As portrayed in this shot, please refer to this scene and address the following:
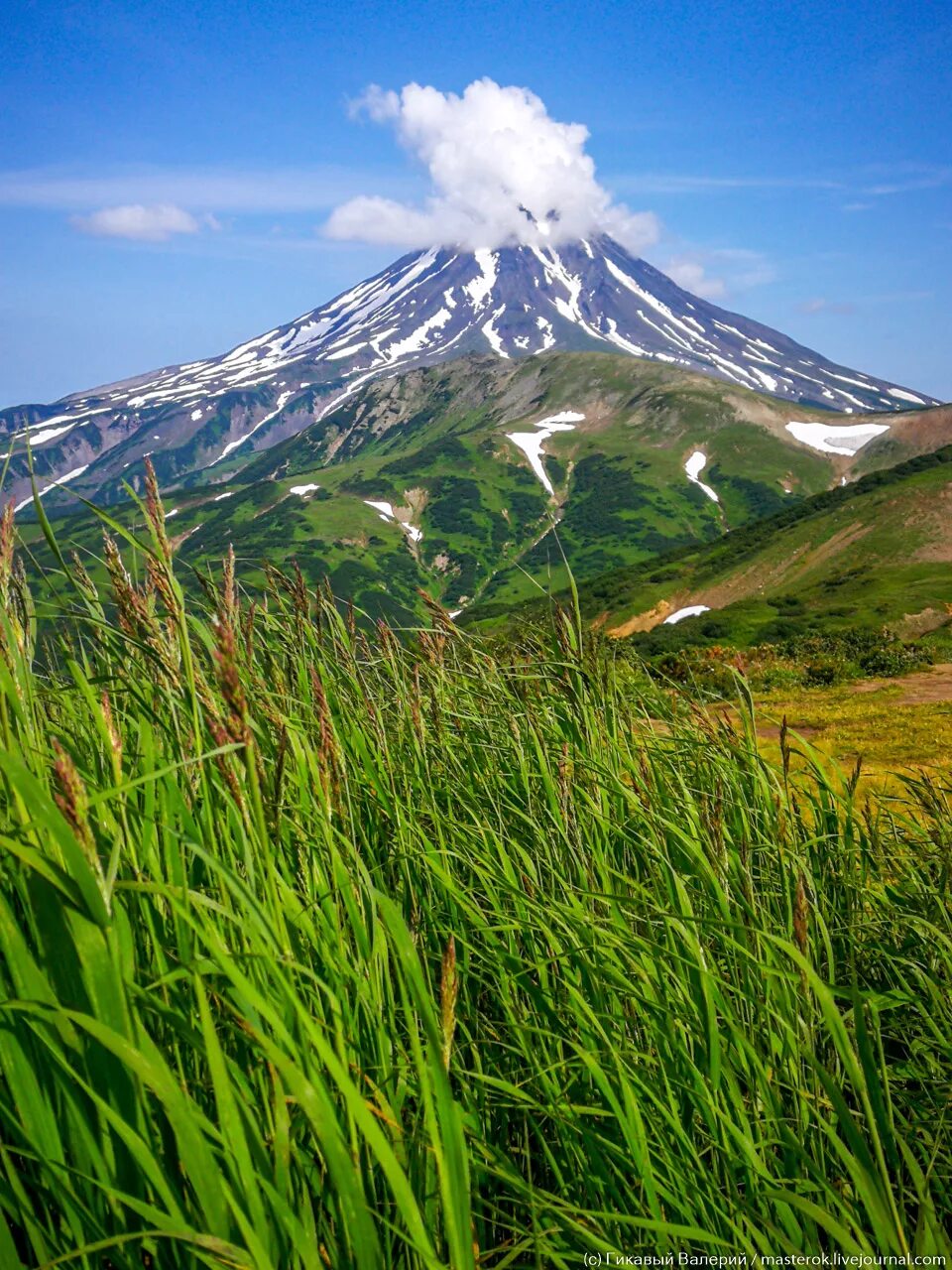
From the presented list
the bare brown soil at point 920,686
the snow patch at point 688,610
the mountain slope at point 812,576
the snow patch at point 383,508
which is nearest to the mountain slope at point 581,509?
the snow patch at point 383,508

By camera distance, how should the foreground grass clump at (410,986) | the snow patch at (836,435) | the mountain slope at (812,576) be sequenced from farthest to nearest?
the snow patch at (836,435) → the mountain slope at (812,576) → the foreground grass clump at (410,986)

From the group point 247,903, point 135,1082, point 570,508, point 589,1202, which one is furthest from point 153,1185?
point 570,508

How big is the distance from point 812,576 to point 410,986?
57.8 meters

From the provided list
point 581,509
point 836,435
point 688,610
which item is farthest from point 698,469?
point 688,610

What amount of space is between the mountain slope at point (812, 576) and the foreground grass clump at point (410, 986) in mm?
27323

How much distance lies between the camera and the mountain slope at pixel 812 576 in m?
35.2

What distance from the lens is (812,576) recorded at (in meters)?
54.9

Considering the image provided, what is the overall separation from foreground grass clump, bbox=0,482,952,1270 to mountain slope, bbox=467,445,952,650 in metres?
27.3

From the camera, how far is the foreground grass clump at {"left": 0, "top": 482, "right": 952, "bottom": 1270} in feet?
4.57

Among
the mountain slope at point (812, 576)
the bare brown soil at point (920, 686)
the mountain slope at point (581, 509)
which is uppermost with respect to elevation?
the mountain slope at point (581, 509)

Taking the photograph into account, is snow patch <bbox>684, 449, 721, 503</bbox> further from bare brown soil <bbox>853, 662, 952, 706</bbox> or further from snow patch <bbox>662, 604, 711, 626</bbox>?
bare brown soil <bbox>853, 662, 952, 706</bbox>

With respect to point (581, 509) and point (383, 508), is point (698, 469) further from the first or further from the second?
point (383, 508)

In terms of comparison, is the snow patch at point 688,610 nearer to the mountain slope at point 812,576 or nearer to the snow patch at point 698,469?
the mountain slope at point 812,576

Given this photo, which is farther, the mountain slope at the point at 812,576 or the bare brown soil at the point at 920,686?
the mountain slope at the point at 812,576
